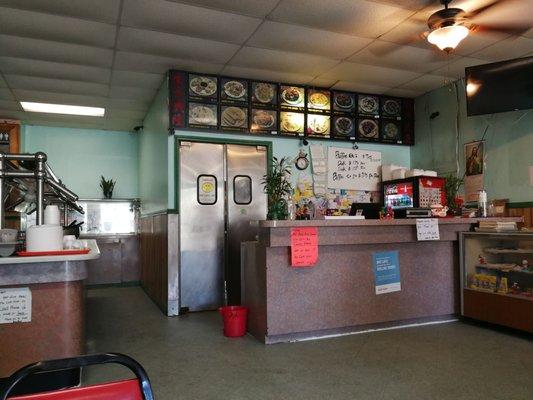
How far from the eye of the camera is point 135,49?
4637 mm

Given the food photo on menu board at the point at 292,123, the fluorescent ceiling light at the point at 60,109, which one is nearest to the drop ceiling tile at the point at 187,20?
the food photo on menu board at the point at 292,123

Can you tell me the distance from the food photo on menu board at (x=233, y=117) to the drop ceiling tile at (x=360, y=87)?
1.48 meters

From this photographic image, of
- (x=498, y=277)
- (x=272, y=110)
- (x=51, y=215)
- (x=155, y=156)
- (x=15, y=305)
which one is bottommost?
(x=498, y=277)

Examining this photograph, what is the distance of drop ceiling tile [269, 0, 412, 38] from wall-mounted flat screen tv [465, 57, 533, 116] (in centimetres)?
131

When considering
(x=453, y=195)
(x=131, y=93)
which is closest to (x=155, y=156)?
(x=131, y=93)

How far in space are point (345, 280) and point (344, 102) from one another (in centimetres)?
321

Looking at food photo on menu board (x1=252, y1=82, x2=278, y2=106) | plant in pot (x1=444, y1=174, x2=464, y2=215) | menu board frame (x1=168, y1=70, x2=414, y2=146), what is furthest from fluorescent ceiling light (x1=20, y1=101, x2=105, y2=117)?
plant in pot (x1=444, y1=174, x2=464, y2=215)

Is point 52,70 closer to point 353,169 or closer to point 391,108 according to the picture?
point 353,169

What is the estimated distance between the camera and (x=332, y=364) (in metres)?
3.23

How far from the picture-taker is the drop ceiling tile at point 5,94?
597 cm

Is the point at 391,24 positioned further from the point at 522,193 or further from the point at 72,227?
the point at 72,227

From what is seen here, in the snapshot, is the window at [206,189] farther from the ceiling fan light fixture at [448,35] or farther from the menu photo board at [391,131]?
the ceiling fan light fixture at [448,35]

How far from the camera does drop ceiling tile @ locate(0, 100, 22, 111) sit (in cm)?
655

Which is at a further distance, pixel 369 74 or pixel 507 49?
pixel 369 74
